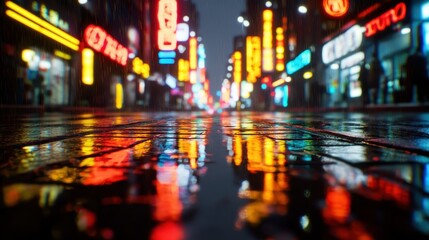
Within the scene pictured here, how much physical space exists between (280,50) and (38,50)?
31.5 m

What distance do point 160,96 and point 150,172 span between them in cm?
5119

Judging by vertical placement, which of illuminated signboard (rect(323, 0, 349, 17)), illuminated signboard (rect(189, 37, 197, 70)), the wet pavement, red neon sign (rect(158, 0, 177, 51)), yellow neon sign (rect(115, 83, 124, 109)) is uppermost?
illuminated signboard (rect(189, 37, 197, 70))

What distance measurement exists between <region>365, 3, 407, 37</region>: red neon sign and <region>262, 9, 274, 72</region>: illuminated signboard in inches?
1033

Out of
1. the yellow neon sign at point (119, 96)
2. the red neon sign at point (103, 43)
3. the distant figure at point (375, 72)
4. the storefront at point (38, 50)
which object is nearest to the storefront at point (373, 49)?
the distant figure at point (375, 72)

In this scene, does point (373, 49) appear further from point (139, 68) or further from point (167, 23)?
point (139, 68)

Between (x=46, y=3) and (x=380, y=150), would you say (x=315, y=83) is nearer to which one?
(x=46, y=3)

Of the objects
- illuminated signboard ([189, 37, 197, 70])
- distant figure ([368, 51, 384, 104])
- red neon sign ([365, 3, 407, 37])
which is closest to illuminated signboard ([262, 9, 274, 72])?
red neon sign ([365, 3, 407, 37])

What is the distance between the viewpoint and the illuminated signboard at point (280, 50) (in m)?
43.8

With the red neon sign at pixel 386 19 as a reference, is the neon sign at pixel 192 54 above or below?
above

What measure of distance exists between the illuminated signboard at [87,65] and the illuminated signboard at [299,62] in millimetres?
17933

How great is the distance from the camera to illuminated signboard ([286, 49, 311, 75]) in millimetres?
32263

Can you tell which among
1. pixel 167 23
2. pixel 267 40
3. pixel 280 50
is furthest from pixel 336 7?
pixel 267 40

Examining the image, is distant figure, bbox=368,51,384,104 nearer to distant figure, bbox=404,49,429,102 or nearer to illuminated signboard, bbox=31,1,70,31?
distant figure, bbox=404,49,429,102

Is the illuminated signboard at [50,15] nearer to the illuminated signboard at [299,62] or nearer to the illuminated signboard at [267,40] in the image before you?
the illuminated signboard at [299,62]
